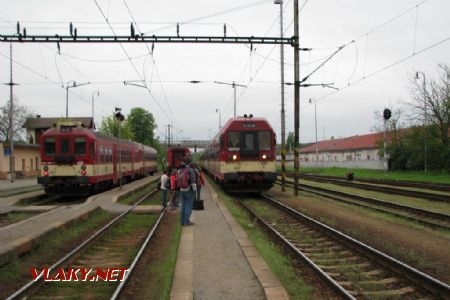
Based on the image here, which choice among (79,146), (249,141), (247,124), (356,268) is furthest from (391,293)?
(79,146)

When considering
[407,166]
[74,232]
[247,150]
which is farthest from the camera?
[407,166]

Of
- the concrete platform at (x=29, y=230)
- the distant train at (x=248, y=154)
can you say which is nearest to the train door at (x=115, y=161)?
the distant train at (x=248, y=154)

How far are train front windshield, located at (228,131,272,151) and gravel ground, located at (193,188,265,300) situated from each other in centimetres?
920

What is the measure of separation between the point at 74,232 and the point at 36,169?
43.5 m

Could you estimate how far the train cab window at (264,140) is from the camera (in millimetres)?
21578

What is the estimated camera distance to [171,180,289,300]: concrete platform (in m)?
6.39

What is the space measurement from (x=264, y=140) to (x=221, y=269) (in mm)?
14182

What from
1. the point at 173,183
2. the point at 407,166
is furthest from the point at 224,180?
the point at 407,166

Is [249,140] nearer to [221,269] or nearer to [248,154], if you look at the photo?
[248,154]

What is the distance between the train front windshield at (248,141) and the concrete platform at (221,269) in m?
9.40

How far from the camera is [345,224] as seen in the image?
13.5m

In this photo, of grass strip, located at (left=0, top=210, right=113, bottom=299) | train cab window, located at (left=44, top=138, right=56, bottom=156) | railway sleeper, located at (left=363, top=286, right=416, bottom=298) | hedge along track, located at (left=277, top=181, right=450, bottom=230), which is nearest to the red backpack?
grass strip, located at (left=0, top=210, right=113, bottom=299)

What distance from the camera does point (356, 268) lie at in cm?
826

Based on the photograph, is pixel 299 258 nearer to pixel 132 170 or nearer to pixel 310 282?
pixel 310 282
